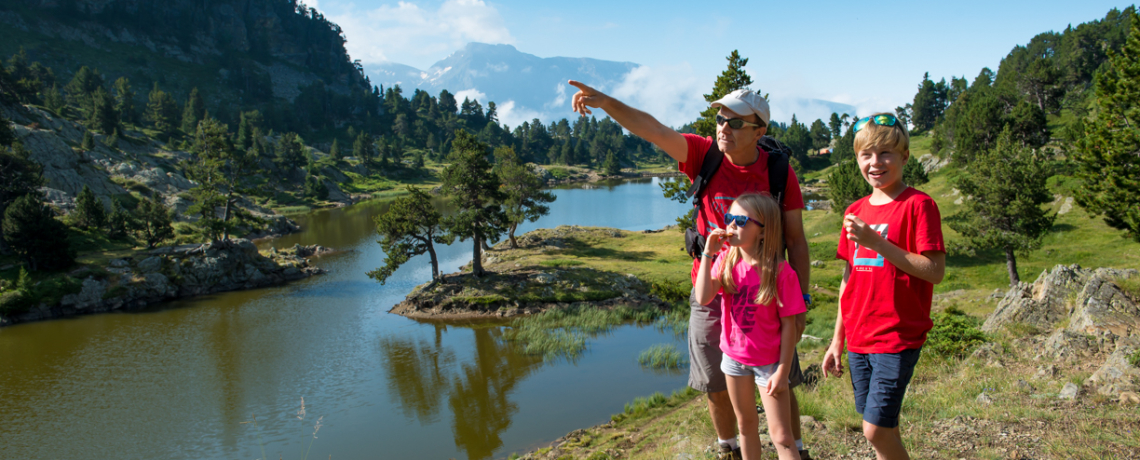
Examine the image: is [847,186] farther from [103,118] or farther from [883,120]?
[103,118]

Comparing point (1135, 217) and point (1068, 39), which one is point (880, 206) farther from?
point (1068, 39)

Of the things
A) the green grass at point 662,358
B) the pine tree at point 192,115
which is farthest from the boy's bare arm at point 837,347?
the pine tree at point 192,115

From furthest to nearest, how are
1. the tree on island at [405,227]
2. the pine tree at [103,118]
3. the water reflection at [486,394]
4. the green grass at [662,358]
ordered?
the pine tree at [103,118] < the tree on island at [405,227] < the green grass at [662,358] < the water reflection at [486,394]

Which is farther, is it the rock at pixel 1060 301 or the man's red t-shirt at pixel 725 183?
the rock at pixel 1060 301

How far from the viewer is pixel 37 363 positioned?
23609 millimetres

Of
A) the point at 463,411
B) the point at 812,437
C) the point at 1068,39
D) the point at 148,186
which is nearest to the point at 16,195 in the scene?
the point at 148,186

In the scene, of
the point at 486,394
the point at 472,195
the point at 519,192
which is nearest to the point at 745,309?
the point at 486,394

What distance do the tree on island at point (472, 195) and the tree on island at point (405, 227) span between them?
1141 mm

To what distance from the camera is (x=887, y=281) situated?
3.79m

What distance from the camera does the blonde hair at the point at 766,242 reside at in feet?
13.5

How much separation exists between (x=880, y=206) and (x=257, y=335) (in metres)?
30.2

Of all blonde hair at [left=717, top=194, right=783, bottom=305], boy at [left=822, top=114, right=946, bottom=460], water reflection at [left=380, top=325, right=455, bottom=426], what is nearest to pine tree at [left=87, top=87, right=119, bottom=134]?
water reflection at [left=380, top=325, right=455, bottom=426]

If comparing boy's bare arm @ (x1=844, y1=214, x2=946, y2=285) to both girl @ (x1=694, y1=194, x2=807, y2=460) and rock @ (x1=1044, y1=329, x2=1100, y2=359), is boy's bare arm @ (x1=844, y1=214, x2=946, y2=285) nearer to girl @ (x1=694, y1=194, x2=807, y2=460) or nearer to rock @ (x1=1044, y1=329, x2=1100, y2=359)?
girl @ (x1=694, y1=194, x2=807, y2=460)

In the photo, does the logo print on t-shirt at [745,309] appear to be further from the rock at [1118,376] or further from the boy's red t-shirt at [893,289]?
the rock at [1118,376]
